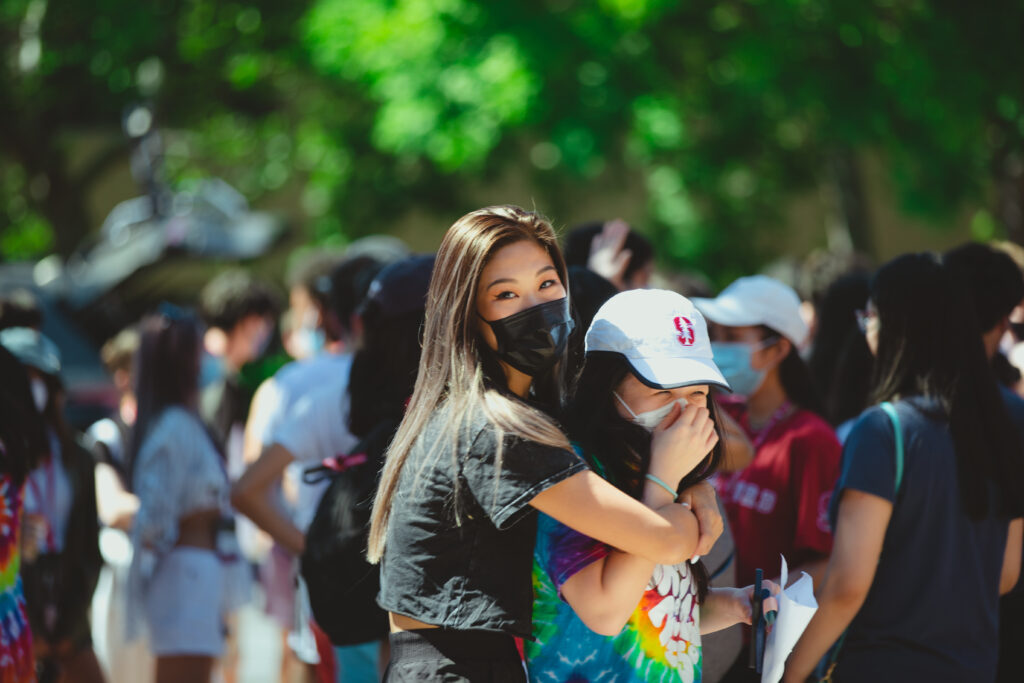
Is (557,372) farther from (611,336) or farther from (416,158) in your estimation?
(416,158)

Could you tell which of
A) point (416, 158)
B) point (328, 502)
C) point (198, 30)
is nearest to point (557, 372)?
point (328, 502)

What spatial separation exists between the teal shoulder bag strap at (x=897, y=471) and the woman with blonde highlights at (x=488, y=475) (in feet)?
2.79

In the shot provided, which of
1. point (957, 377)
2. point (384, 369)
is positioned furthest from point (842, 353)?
point (384, 369)

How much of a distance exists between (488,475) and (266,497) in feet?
6.70

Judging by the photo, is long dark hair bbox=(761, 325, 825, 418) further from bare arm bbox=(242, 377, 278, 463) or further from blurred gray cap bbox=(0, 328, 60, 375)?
blurred gray cap bbox=(0, 328, 60, 375)

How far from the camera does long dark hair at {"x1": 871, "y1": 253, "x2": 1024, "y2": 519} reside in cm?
297

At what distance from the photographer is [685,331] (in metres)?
2.31

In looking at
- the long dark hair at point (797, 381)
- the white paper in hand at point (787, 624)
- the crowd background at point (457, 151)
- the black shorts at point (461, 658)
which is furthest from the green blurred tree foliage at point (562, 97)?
the black shorts at point (461, 658)

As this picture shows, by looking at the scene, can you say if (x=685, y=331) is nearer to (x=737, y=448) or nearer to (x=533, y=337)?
(x=533, y=337)

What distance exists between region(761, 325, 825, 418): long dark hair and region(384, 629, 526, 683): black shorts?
1852mm

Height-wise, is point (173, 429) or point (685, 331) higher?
point (685, 331)

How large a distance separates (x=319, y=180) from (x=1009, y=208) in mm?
8385

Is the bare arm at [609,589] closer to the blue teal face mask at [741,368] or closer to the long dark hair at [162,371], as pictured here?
the blue teal face mask at [741,368]

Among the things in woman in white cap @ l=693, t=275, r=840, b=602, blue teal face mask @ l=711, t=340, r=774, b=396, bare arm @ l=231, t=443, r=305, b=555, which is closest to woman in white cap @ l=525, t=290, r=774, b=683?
woman in white cap @ l=693, t=275, r=840, b=602
